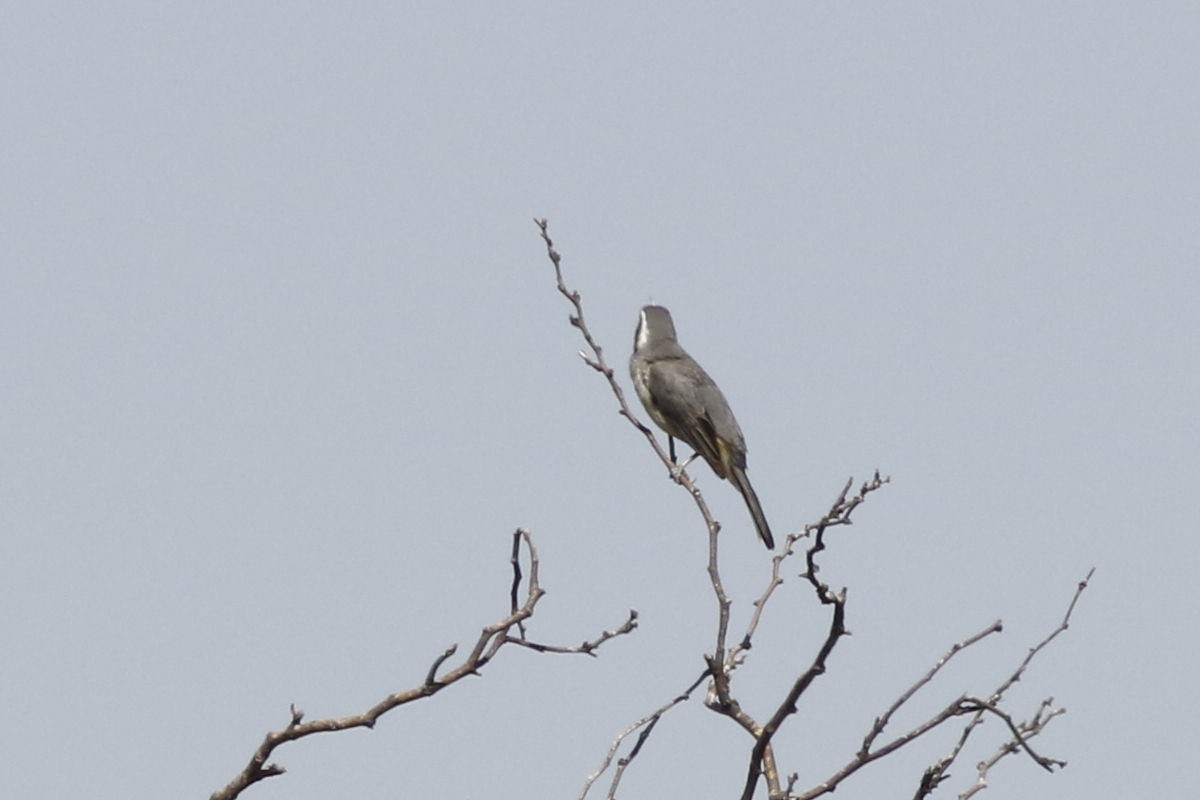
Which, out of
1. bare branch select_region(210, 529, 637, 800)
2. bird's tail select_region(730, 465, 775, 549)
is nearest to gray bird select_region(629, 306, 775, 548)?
bird's tail select_region(730, 465, 775, 549)

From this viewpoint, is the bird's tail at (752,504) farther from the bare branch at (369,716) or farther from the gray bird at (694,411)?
the bare branch at (369,716)

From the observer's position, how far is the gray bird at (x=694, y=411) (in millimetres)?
10219

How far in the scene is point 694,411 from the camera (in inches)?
408

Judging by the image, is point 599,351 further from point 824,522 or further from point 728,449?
point 728,449

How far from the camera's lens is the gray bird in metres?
10.2

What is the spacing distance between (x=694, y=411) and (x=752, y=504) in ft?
2.54

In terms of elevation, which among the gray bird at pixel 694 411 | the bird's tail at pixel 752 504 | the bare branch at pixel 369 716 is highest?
the gray bird at pixel 694 411

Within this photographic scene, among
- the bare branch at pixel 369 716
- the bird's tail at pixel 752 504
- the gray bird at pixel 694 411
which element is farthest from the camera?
the gray bird at pixel 694 411

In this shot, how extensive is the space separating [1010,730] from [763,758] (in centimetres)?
68

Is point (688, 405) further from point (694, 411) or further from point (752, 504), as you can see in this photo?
point (752, 504)

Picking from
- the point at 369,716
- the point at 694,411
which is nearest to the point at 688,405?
the point at 694,411

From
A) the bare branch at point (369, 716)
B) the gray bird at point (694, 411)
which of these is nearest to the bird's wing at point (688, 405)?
the gray bird at point (694, 411)

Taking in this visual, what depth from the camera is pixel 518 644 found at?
454 centimetres

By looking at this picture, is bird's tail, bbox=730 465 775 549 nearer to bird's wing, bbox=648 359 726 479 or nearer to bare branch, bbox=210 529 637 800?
bird's wing, bbox=648 359 726 479
